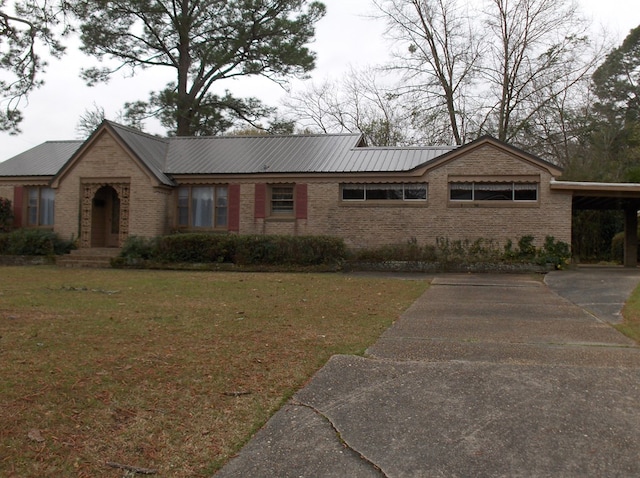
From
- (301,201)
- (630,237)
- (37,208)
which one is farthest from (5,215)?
(630,237)

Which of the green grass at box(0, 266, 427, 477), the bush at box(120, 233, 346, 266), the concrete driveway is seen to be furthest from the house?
the concrete driveway

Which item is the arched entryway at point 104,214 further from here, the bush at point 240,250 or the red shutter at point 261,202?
the red shutter at point 261,202

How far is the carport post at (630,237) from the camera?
70.4ft

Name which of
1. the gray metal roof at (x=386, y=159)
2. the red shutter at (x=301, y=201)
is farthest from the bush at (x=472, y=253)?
the gray metal roof at (x=386, y=159)

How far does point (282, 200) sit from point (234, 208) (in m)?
1.86

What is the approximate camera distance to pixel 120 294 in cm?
1134

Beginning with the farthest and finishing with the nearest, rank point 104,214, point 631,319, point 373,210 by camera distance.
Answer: point 104,214
point 373,210
point 631,319

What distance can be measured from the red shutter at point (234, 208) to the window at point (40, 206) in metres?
7.76

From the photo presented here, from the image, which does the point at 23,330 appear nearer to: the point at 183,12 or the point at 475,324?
the point at 475,324

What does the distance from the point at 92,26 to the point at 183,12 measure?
4.99m

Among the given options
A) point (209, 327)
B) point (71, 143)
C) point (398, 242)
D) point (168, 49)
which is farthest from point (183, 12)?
point (209, 327)

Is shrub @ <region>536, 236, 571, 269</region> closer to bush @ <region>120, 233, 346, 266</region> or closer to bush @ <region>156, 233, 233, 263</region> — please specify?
bush @ <region>120, 233, 346, 266</region>

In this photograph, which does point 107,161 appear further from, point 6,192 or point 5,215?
point 6,192

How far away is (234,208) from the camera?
2134 cm
